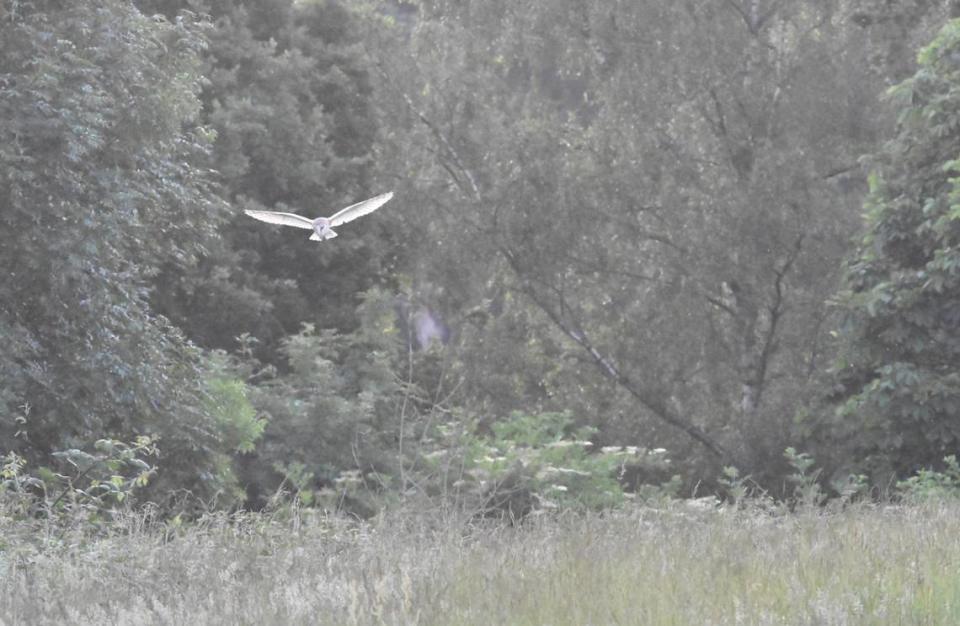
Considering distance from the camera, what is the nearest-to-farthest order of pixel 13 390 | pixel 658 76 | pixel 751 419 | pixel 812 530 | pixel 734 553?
pixel 734 553 → pixel 812 530 → pixel 13 390 → pixel 751 419 → pixel 658 76

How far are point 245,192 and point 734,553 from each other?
19.6 m

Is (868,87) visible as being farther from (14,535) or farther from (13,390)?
(14,535)

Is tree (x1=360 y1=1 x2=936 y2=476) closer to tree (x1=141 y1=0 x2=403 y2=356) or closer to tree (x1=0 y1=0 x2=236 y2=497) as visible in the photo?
tree (x1=141 y1=0 x2=403 y2=356)

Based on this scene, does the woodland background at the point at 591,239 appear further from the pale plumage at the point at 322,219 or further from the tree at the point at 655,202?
the pale plumage at the point at 322,219

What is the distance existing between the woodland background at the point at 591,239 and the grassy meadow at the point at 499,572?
30.6ft

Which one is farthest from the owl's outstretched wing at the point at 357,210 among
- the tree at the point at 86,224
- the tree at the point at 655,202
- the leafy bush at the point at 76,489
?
the tree at the point at 655,202

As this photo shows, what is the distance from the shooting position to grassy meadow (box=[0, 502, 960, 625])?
17.1 ft

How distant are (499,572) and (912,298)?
1278 centimetres

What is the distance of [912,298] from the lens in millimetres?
17672

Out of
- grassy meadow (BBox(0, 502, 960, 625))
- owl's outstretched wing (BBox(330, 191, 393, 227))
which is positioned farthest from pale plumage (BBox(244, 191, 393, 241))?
grassy meadow (BBox(0, 502, 960, 625))

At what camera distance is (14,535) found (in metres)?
7.50

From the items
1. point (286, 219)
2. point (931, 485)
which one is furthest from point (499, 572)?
point (931, 485)

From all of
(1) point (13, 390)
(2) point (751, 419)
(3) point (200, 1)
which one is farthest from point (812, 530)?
(3) point (200, 1)

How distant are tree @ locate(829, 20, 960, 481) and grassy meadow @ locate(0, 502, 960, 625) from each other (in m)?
9.86
